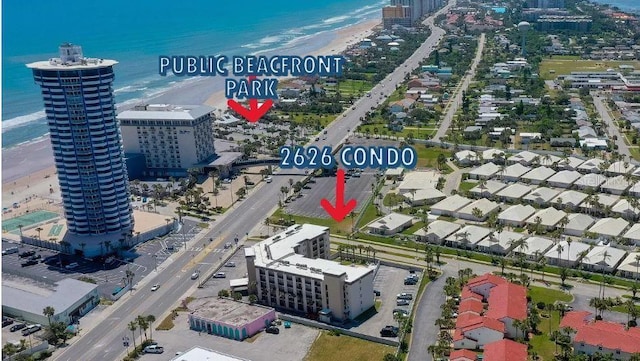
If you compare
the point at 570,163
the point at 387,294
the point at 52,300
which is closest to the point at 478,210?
the point at 387,294

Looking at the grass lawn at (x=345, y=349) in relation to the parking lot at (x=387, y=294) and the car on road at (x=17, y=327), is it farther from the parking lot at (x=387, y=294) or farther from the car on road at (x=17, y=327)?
the car on road at (x=17, y=327)

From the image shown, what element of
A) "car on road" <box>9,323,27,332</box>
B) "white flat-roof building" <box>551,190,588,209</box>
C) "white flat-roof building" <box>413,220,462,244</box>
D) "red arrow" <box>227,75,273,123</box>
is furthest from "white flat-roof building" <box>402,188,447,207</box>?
"red arrow" <box>227,75,273,123</box>

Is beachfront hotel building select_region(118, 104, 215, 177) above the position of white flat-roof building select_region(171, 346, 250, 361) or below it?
above

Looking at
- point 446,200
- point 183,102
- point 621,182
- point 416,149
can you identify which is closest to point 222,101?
point 183,102

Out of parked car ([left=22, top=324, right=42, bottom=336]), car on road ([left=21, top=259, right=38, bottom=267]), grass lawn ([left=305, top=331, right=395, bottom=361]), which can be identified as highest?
car on road ([left=21, top=259, right=38, bottom=267])

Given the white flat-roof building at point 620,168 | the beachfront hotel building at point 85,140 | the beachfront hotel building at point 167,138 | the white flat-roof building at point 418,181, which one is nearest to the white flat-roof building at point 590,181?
the white flat-roof building at point 620,168

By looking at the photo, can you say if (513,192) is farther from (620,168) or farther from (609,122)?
(609,122)

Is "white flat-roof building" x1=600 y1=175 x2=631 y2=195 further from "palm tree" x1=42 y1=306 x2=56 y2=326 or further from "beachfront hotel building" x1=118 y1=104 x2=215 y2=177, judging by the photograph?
"palm tree" x1=42 y1=306 x2=56 y2=326
